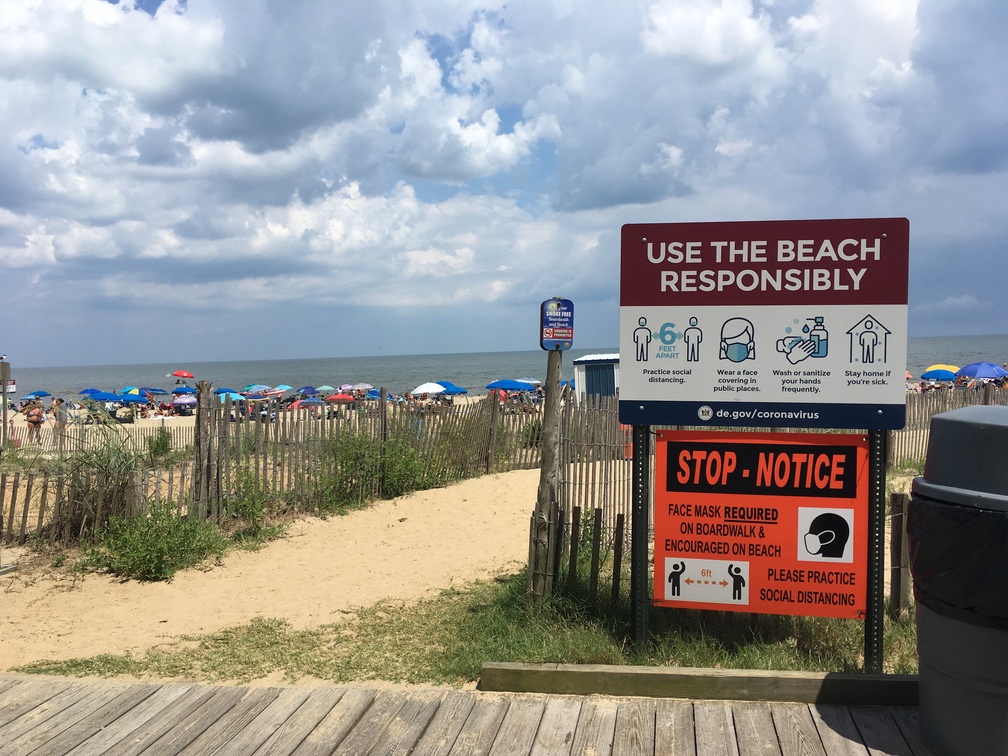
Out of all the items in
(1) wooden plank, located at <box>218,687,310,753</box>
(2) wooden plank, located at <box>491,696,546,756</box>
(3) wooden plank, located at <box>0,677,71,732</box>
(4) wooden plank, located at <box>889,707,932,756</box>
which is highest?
(4) wooden plank, located at <box>889,707,932,756</box>

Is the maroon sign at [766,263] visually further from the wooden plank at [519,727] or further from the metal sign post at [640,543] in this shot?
the wooden plank at [519,727]

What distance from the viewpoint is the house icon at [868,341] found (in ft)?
12.6

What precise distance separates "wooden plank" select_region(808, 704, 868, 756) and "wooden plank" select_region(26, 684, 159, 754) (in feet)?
10.0

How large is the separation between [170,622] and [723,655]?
4174 millimetres

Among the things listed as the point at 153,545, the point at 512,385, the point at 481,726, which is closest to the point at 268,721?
the point at 481,726

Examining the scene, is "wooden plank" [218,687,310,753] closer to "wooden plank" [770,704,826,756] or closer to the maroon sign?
"wooden plank" [770,704,826,756]

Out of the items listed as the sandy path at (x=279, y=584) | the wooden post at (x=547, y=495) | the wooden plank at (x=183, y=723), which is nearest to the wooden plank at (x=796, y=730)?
the wooden post at (x=547, y=495)

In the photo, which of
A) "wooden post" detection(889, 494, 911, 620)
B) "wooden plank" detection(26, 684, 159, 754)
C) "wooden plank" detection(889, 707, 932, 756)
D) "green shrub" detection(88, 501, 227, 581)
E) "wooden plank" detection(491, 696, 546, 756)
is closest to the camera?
"wooden plank" detection(889, 707, 932, 756)

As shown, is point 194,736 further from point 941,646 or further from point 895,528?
point 895,528

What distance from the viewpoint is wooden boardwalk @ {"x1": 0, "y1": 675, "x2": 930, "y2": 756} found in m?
3.15

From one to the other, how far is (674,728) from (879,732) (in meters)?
0.83

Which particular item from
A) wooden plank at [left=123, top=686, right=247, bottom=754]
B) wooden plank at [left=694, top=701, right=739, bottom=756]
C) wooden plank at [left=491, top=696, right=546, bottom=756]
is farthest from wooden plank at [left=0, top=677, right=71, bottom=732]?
wooden plank at [left=694, top=701, right=739, bottom=756]

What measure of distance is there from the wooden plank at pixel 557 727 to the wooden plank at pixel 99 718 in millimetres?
1907

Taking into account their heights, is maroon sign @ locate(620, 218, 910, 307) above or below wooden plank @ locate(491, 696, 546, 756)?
above
